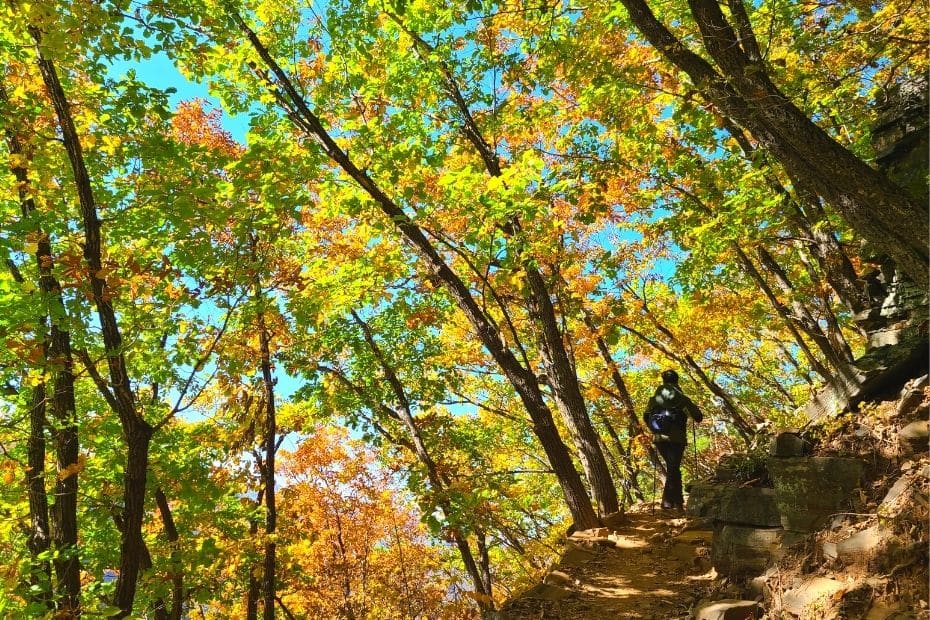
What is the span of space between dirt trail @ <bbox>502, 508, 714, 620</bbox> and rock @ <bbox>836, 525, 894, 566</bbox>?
165cm

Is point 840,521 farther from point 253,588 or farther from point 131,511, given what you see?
point 253,588

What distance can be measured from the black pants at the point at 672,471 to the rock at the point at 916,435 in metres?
4.23

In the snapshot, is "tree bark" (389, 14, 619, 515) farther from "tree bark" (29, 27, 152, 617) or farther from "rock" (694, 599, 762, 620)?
"tree bark" (29, 27, 152, 617)

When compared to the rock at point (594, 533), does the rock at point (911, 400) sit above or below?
above

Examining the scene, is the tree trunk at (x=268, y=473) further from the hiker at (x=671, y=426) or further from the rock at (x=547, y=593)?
the hiker at (x=671, y=426)

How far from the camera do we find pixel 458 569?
20.0m

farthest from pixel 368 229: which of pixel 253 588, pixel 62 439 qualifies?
pixel 253 588

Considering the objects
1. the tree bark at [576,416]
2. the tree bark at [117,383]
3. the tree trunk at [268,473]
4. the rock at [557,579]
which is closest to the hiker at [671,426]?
the tree bark at [576,416]

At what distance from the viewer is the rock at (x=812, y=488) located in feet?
12.9

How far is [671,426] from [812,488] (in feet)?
12.7

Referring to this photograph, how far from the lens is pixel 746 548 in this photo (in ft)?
14.6

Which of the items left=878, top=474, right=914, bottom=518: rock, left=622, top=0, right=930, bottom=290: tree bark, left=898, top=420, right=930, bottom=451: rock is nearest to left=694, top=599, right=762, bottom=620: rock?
left=878, top=474, right=914, bottom=518: rock

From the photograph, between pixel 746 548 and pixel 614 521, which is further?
pixel 614 521

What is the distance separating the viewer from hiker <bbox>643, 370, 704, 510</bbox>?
25.9 feet
